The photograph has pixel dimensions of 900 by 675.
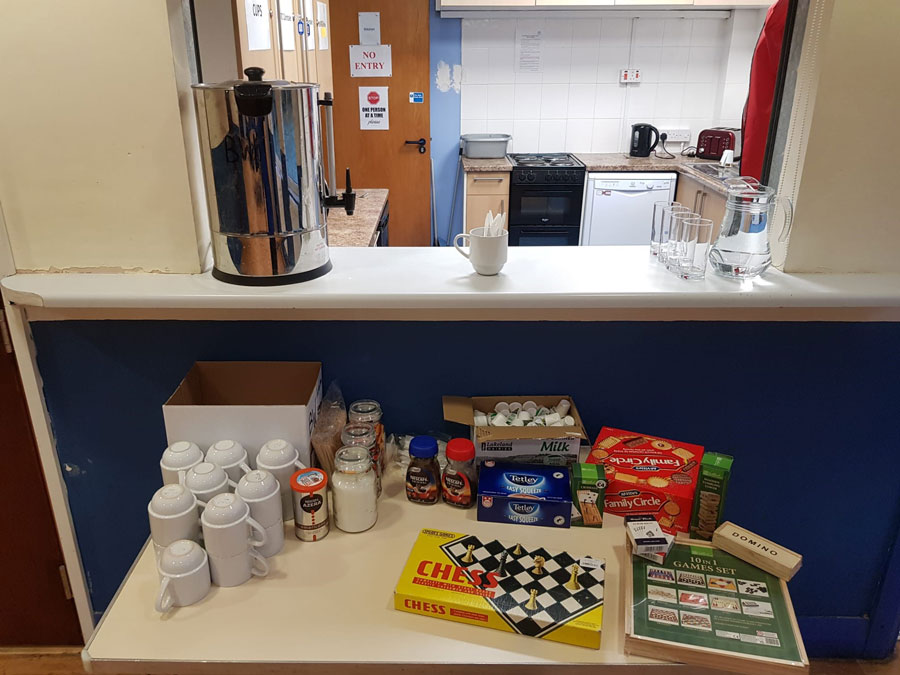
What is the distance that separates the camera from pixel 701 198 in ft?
13.4

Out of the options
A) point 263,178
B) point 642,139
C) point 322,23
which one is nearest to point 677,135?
point 642,139

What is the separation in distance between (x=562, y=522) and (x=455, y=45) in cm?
418

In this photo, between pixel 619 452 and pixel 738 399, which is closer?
pixel 619 452

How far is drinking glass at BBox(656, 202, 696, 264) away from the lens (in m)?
1.43

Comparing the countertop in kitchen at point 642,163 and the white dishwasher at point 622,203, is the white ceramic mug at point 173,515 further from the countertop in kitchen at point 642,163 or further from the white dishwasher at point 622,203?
Answer: the white dishwasher at point 622,203

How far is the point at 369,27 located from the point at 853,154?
4028mm

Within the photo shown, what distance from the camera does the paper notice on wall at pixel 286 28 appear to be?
8.78 feet

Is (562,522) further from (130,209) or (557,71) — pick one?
(557,71)

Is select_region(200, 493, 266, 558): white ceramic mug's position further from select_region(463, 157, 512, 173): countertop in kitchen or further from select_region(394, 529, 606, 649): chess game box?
select_region(463, 157, 512, 173): countertop in kitchen

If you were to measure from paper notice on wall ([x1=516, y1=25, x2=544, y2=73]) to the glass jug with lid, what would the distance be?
373cm

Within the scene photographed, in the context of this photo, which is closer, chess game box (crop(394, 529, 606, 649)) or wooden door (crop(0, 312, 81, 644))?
chess game box (crop(394, 529, 606, 649))

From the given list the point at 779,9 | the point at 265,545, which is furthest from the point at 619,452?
the point at 779,9

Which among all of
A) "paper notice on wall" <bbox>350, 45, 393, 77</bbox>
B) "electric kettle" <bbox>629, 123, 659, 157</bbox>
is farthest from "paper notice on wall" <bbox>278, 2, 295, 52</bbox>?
"electric kettle" <bbox>629, 123, 659, 157</bbox>

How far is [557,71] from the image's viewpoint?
478 cm
